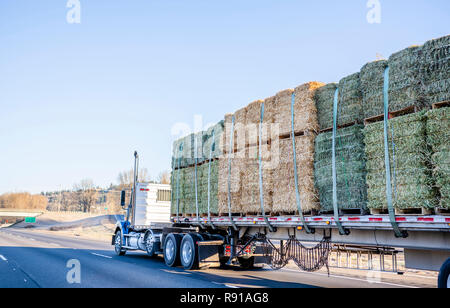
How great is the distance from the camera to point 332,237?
27.6ft

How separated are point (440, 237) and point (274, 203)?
12.9 ft

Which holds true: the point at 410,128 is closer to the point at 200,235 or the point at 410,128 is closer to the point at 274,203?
the point at 274,203

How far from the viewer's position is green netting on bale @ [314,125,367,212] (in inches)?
299

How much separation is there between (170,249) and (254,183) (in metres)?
5.06

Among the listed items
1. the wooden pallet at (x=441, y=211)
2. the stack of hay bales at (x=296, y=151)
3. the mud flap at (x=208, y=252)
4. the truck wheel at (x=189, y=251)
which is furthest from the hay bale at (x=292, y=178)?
the truck wheel at (x=189, y=251)

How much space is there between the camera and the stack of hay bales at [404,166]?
638cm

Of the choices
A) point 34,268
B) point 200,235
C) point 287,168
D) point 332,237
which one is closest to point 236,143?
point 287,168

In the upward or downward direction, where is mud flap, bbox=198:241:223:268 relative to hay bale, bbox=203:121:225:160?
downward

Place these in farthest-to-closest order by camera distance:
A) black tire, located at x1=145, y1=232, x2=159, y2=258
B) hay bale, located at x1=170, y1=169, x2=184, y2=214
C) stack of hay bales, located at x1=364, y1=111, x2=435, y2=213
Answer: black tire, located at x1=145, y1=232, x2=159, y2=258 → hay bale, located at x1=170, y1=169, x2=184, y2=214 → stack of hay bales, located at x1=364, y1=111, x2=435, y2=213

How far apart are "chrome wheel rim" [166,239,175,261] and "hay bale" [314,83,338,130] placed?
23.8 ft

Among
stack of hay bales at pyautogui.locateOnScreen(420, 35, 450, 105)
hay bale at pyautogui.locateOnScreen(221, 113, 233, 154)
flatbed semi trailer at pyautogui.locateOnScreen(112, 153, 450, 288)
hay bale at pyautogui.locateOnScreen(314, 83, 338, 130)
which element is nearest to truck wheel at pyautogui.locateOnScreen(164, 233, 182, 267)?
flatbed semi trailer at pyautogui.locateOnScreen(112, 153, 450, 288)

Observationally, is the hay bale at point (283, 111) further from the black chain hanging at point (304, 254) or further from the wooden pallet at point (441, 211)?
the wooden pallet at point (441, 211)

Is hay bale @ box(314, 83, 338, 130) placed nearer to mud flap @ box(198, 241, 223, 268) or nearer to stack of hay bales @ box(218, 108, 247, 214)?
stack of hay bales @ box(218, 108, 247, 214)

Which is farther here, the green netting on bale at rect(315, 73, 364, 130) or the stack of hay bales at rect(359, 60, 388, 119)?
the green netting on bale at rect(315, 73, 364, 130)
